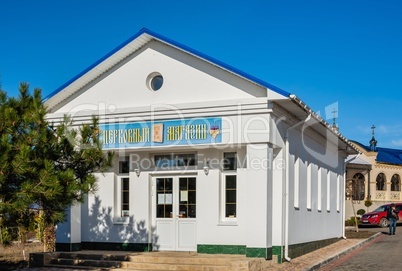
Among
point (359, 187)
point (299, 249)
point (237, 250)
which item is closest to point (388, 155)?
point (359, 187)

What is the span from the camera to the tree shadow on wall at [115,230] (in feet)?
51.2

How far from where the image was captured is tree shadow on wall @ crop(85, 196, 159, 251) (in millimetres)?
15594

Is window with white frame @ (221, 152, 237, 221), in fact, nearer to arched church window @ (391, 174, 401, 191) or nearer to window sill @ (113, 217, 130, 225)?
window sill @ (113, 217, 130, 225)

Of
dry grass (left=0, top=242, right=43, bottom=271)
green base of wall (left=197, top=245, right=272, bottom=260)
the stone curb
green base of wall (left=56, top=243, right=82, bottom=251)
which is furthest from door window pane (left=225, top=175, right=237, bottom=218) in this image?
dry grass (left=0, top=242, right=43, bottom=271)

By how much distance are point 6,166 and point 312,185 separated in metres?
11.6

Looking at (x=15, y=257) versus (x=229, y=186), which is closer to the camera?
(x=229, y=186)

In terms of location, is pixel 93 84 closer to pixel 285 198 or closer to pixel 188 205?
pixel 188 205

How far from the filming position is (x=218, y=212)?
48.5 feet

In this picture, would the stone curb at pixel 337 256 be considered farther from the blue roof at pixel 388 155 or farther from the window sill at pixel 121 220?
the blue roof at pixel 388 155

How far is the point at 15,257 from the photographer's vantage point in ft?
57.8

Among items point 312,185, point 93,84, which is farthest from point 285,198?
point 93,84

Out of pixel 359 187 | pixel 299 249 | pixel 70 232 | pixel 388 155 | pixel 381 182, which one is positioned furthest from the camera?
pixel 388 155

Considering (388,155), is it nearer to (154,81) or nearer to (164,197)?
(164,197)

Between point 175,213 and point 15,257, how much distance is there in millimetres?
5796
